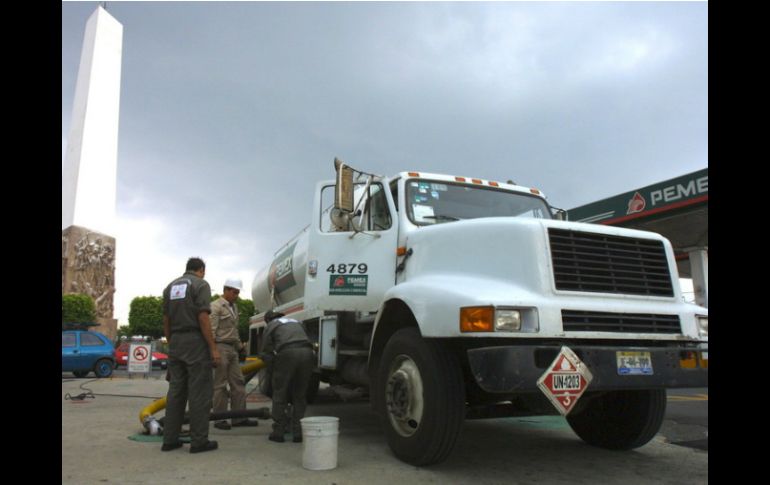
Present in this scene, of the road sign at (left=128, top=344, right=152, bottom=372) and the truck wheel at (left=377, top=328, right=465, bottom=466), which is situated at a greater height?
the truck wheel at (left=377, top=328, right=465, bottom=466)

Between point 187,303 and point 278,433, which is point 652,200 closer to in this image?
point 278,433

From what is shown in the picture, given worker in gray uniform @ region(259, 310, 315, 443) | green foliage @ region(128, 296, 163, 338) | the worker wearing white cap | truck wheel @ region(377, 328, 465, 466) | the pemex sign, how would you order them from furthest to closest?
green foliage @ region(128, 296, 163, 338)
the pemex sign
the worker wearing white cap
worker in gray uniform @ region(259, 310, 315, 443)
truck wheel @ region(377, 328, 465, 466)

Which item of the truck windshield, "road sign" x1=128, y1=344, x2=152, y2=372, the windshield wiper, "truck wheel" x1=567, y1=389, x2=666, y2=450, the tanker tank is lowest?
"road sign" x1=128, y1=344, x2=152, y2=372

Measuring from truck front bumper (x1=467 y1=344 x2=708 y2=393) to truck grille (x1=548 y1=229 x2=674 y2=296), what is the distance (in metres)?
0.53

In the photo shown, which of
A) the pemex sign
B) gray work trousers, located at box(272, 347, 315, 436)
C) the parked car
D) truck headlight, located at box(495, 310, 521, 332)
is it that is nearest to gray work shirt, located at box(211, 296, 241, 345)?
gray work trousers, located at box(272, 347, 315, 436)

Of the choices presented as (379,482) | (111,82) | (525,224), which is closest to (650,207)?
(525,224)

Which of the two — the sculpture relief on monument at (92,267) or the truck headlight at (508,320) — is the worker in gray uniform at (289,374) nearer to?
the truck headlight at (508,320)

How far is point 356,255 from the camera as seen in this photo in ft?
19.3

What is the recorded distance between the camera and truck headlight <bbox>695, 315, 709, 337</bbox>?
4.77 m

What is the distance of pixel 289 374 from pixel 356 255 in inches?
54.7

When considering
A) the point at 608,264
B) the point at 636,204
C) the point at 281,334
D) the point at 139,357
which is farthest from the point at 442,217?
the point at 139,357

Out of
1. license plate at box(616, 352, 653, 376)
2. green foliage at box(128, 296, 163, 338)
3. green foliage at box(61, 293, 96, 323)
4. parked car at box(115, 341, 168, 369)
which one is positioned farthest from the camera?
green foliage at box(128, 296, 163, 338)

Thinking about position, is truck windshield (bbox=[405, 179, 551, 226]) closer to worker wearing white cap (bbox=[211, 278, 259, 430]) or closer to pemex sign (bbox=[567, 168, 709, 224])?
worker wearing white cap (bbox=[211, 278, 259, 430])
